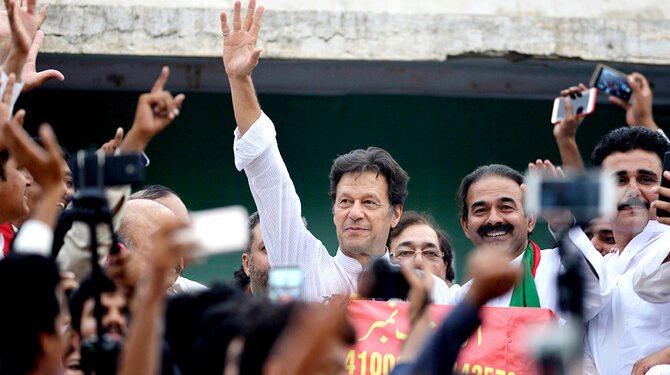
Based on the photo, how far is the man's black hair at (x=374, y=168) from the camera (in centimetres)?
593

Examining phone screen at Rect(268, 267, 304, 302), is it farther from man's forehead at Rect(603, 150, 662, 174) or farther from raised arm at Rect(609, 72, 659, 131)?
raised arm at Rect(609, 72, 659, 131)

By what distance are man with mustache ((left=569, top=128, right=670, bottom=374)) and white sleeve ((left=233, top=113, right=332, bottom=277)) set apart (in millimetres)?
1169

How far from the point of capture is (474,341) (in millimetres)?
5242

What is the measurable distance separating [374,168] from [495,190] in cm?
59

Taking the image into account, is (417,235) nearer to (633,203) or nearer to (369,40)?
(633,203)

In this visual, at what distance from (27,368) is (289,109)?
6397 millimetres

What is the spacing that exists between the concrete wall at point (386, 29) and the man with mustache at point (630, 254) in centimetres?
305

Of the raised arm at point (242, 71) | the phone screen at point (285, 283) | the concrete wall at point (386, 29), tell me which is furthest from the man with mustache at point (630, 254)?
the concrete wall at point (386, 29)

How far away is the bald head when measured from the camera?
537 cm

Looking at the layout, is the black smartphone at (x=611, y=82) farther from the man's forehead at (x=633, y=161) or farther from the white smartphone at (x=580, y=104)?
the white smartphone at (x=580, y=104)

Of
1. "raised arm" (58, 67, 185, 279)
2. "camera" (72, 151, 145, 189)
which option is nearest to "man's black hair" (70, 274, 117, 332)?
"raised arm" (58, 67, 185, 279)

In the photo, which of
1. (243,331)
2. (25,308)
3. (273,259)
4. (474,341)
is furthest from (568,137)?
(25,308)

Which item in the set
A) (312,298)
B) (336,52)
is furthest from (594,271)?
(336,52)

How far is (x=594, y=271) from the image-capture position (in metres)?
5.29
